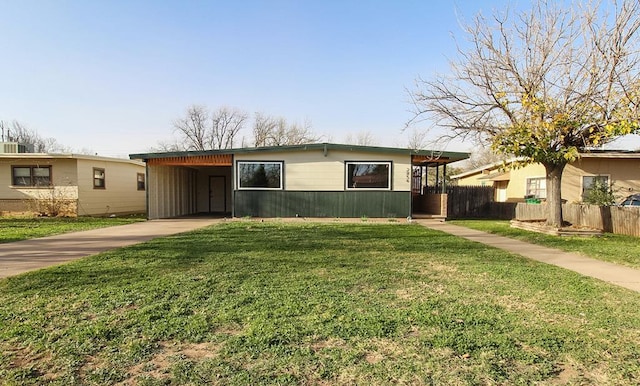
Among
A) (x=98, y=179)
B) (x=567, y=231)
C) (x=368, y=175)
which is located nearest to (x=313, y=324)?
(x=567, y=231)

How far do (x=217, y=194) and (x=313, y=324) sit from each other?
18362 millimetres

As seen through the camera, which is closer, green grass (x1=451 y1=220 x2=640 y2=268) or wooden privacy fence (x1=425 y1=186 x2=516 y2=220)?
green grass (x1=451 y1=220 x2=640 y2=268)

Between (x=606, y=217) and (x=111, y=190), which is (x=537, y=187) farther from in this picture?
(x=111, y=190)

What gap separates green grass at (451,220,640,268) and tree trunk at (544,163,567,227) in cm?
95

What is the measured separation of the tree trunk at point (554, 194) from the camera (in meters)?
11.4

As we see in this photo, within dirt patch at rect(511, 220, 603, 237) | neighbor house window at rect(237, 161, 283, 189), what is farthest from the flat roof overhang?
dirt patch at rect(511, 220, 603, 237)

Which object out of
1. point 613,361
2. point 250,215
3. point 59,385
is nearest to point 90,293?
point 59,385

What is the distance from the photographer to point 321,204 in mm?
14820

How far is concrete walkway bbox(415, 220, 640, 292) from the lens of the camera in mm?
5531

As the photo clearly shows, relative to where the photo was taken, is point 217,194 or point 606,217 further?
point 217,194

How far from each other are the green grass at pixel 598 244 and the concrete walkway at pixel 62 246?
31.4 ft

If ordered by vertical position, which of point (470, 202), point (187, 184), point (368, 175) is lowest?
point (470, 202)

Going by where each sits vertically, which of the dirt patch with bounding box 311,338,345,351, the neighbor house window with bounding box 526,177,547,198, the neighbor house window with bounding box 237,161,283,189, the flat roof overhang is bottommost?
the dirt patch with bounding box 311,338,345,351

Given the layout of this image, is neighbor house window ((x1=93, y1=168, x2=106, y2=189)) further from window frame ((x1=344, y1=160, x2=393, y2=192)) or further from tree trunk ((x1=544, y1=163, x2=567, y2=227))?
tree trunk ((x1=544, y1=163, x2=567, y2=227))
